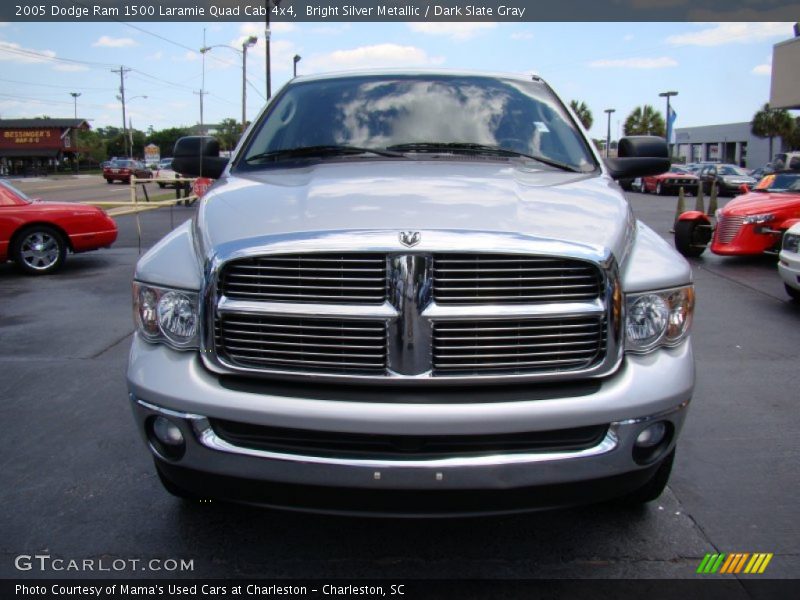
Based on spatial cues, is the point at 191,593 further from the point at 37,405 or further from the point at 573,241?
the point at 37,405

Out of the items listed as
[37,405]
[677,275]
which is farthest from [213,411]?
[37,405]

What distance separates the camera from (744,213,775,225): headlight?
36.2 feet

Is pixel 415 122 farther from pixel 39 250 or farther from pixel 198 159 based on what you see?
pixel 39 250

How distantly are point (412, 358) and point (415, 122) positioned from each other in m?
1.84

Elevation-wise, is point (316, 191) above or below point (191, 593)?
above

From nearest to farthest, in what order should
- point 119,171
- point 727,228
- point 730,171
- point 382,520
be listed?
point 382,520 < point 727,228 < point 730,171 < point 119,171

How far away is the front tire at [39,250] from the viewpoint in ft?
35.8

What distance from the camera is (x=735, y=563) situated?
295 cm

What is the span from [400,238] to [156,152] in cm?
4310

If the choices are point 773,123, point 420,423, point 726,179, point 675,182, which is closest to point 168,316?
point 420,423

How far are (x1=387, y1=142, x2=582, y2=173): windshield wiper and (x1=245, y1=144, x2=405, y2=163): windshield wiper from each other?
0.32ft

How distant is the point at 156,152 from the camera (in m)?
42.6

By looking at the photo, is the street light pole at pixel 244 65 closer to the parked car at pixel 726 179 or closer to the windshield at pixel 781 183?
the parked car at pixel 726 179

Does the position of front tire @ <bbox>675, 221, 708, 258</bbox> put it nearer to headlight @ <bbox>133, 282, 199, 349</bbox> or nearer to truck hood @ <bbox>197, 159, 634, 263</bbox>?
truck hood @ <bbox>197, 159, 634, 263</bbox>
